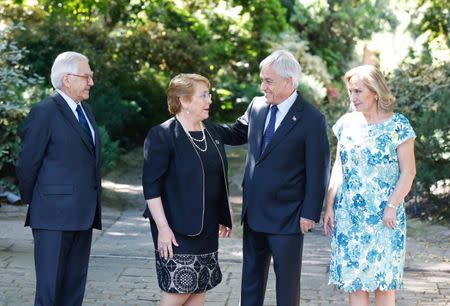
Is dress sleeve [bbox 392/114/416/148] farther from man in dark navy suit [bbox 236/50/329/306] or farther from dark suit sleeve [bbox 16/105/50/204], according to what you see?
dark suit sleeve [bbox 16/105/50/204]

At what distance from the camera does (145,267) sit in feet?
25.4

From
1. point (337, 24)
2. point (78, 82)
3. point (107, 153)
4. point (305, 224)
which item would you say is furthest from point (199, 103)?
point (337, 24)

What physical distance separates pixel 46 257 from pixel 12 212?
517 centimetres

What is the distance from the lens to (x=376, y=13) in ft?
83.6

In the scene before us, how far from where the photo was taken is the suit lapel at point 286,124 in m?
5.29

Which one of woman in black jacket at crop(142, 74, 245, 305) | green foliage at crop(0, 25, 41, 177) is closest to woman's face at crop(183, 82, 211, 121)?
woman in black jacket at crop(142, 74, 245, 305)

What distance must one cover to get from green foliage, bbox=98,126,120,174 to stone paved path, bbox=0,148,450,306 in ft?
6.53

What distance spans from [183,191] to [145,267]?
2.65 metres

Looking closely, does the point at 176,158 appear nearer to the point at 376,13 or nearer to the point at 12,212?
the point at 12,212

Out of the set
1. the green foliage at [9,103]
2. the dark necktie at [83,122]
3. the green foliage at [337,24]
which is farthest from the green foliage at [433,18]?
the green foliage at [337,24]

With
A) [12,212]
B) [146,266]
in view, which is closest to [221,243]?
[146,266]

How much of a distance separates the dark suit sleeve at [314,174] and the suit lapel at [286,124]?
113mm

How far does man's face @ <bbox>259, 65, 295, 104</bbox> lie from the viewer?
5.22m

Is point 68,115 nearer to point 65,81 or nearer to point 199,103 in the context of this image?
point 65,81
